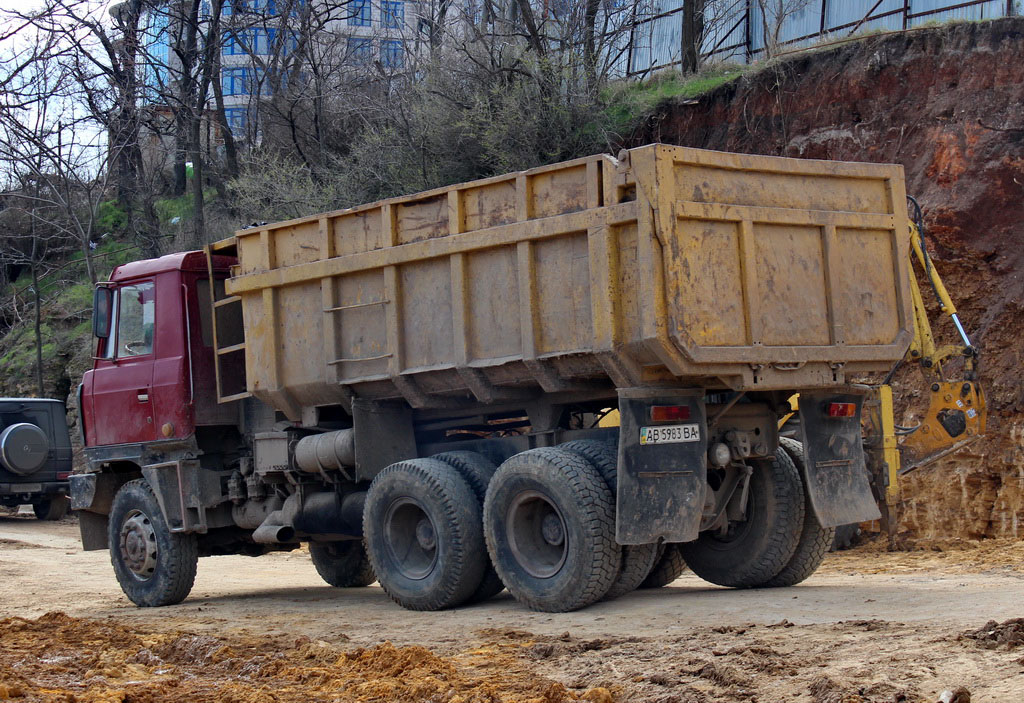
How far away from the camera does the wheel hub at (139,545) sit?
35.9 ft

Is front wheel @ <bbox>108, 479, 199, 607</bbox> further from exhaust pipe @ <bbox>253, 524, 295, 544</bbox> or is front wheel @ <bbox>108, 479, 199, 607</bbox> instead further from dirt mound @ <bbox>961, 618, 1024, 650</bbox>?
dirt mound @ <bbox>961, 618, 1024, 650</bbox>

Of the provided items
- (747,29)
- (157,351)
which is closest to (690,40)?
(747,29)

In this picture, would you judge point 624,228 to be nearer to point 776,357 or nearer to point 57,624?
point 776,357

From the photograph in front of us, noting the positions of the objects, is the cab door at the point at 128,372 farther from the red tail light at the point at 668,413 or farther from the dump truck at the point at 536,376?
the red tail light at the point at 668,413

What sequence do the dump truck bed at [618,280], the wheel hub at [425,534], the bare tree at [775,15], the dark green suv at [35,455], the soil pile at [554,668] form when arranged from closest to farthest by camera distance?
the soil pile at [554,668] → the dump truck bed at [618,280] → the wheel hub at [425,534] → the bare tree at [775,15] → the dark green suv at [35,455]

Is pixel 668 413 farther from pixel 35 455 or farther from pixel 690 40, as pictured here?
pixel 35 455

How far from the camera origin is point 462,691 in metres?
5.84

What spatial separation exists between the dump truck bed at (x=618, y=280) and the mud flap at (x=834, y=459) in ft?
0.98

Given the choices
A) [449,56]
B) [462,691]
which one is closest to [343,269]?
[462,691]

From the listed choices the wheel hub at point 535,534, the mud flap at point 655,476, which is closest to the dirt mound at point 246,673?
the mud flap at point 655,476

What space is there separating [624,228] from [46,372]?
22.9 meters

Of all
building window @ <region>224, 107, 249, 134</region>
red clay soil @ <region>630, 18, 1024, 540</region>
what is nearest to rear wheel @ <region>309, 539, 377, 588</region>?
red clay soil @ <region>630, 18, 1024, 540</region>

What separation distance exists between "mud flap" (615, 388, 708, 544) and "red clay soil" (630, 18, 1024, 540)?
19.6ft

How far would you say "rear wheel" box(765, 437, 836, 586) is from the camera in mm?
9102
